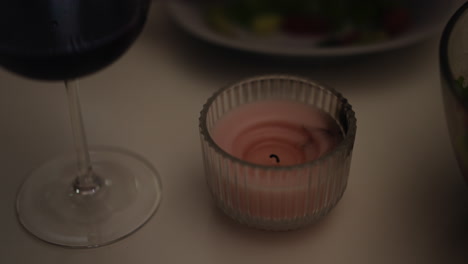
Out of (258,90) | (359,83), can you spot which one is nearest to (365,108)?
(359,83)

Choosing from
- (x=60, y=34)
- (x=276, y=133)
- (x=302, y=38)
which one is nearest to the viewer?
(x=60, y=34)

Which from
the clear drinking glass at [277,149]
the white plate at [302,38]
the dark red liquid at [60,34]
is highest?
the white plate at [302,38]

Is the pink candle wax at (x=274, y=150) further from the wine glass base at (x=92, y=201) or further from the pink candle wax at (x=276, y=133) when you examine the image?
the wine glass base at (x=92, y=201)

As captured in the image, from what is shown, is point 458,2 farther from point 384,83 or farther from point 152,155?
point 152,155

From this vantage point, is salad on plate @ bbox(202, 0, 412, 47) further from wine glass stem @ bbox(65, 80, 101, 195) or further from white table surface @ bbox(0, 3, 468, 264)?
wine glass stem @ bbox(65, 80, 101, 195)

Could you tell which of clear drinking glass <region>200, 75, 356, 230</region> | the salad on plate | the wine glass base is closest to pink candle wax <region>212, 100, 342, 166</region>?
clear drinking glass <region>200, 75, 356, 230</region>

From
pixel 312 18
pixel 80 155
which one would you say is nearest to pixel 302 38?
pixel 312 18

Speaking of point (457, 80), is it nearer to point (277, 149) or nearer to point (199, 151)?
point (277, 149)

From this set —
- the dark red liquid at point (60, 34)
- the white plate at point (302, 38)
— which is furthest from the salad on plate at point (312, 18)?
the dark red liquid at point (60, 34)
